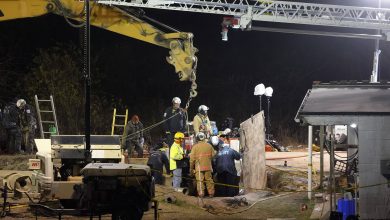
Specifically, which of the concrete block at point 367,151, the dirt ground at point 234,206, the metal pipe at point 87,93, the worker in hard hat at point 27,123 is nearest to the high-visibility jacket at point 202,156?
the dirt ground at point 234,206

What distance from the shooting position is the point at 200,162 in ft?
56.5

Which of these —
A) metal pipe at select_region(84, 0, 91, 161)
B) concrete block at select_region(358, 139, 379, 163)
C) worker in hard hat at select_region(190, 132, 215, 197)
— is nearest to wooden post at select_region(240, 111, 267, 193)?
worker in hard hat at select_region(190, 132, 215, 197)

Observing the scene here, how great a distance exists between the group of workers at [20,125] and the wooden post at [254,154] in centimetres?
758

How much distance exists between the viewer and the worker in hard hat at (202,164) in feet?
56.4

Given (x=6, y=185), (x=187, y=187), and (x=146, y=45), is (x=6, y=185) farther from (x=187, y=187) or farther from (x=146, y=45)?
(x=146, y=45)

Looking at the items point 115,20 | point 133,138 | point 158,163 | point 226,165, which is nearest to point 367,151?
point 226,165

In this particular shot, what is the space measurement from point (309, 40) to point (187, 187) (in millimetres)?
30477

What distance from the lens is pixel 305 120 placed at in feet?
40.8

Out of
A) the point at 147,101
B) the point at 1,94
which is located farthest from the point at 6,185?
the point at 147,101

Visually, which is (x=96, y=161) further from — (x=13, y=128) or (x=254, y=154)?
(x=13, y=128)

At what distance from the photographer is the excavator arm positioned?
19188 mm

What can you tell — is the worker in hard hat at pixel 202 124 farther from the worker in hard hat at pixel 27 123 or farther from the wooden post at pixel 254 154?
the worker in hard hat at pixel 27 123

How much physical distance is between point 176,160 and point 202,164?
101 centimetres

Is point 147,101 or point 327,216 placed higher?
point 147,101
